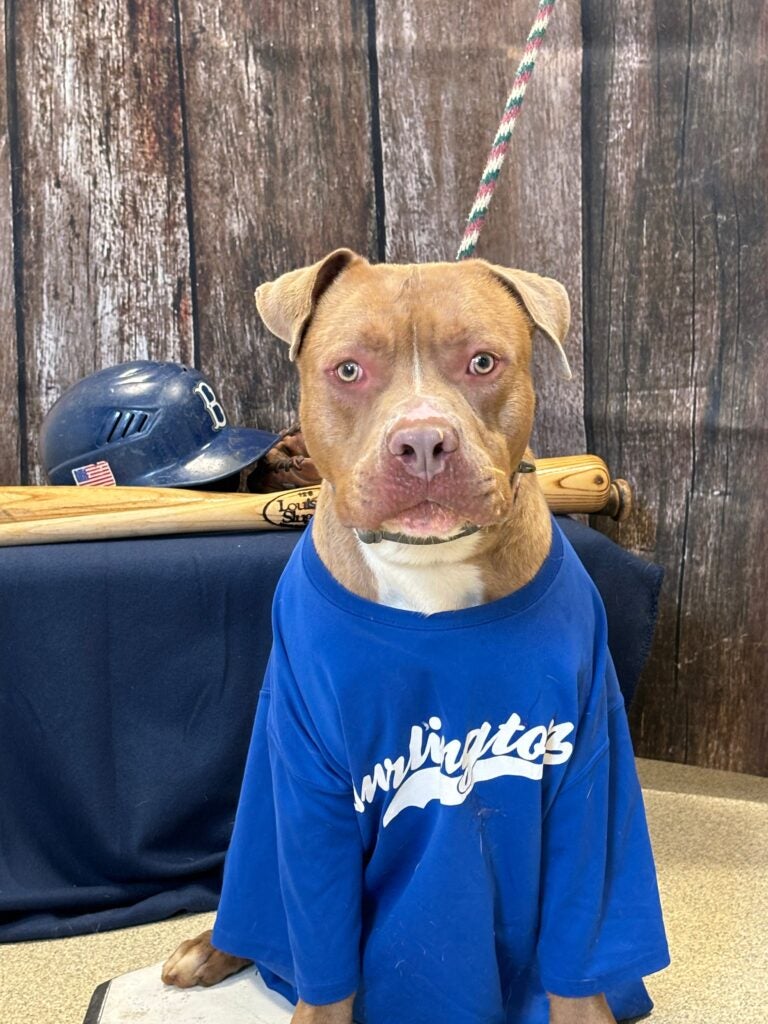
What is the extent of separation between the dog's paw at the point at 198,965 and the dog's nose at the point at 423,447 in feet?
3.73

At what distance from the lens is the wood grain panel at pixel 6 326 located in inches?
119

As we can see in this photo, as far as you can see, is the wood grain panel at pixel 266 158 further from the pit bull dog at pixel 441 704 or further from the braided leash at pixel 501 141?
the pit bull dog at pixel 441 704

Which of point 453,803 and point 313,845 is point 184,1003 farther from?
point 453,803

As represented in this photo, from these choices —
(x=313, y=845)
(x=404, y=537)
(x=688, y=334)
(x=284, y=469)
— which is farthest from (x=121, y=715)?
(x=688, y=334)

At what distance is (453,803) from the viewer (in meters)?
1.67

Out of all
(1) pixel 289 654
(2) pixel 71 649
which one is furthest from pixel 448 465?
(2) pixel 71 649

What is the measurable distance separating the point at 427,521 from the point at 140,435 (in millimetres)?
1321

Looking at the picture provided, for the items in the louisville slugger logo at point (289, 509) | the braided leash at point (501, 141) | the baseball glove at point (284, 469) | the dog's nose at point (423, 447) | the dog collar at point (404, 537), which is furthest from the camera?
the baseball glove at point (284, 469)

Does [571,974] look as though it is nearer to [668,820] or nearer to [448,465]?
[448,465]

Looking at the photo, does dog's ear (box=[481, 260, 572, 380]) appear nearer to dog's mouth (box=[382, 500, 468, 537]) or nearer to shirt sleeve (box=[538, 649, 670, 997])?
dog's mouth (box=[382, 500, 468, 537])

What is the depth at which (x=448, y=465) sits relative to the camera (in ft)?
4.72

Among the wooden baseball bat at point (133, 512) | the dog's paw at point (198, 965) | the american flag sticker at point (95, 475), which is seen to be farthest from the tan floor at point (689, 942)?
the american flag sticker at point (95, 475)

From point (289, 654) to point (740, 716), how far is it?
1755 millimetres

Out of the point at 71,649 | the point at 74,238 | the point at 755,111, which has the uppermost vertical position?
the point at 755,111
